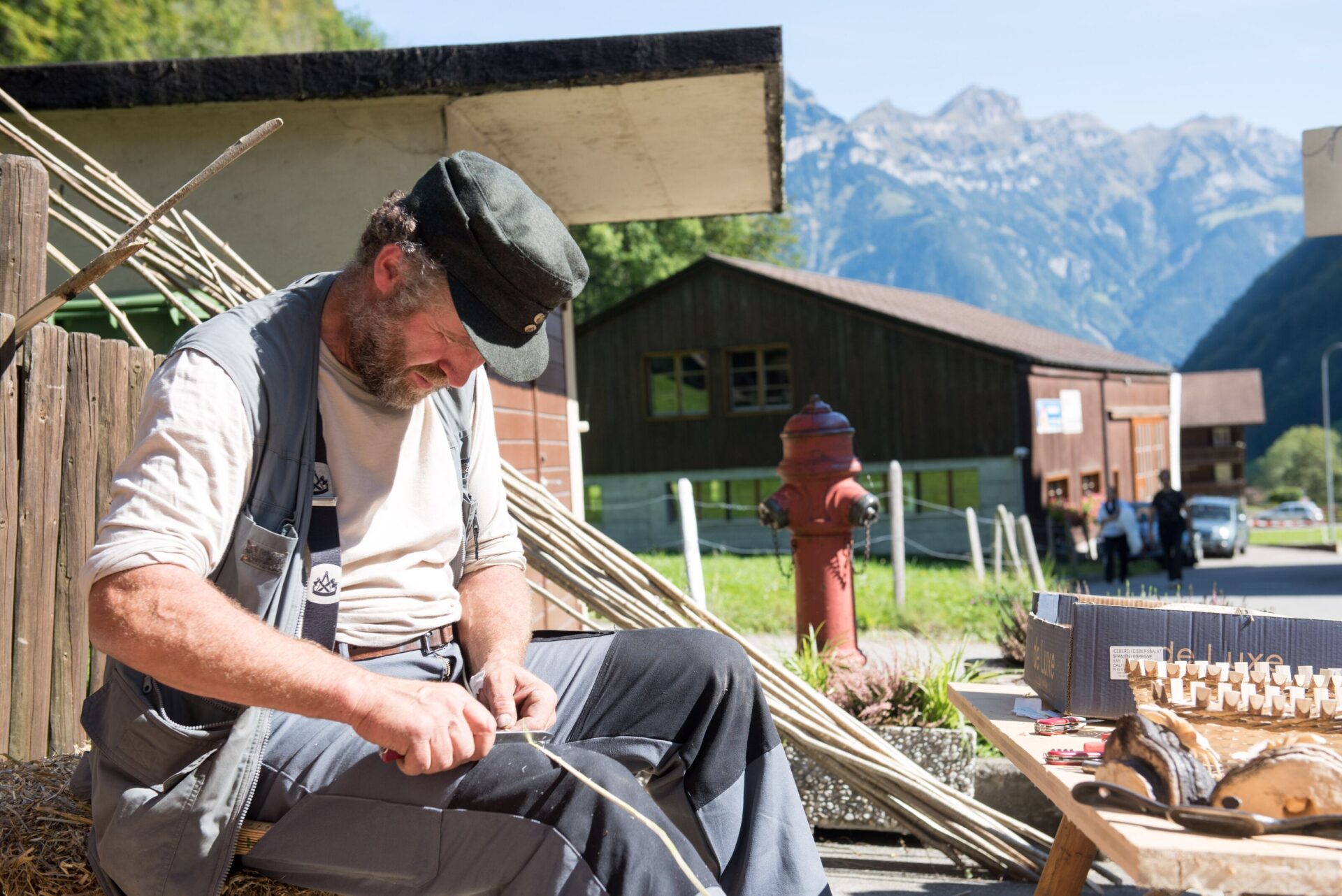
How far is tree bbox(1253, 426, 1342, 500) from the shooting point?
260 feet

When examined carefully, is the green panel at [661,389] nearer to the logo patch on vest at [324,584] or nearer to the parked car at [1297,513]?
the logo patch on vest at [324,584]

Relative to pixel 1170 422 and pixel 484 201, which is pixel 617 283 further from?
pixel 484 201

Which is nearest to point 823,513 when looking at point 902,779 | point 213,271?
point 902,779

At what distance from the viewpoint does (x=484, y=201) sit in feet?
6.11

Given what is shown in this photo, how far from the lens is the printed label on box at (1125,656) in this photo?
Answer: 87.8 inches

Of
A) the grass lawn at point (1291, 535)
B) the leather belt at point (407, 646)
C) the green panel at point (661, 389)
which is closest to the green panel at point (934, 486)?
the green panel at point (661, 389)

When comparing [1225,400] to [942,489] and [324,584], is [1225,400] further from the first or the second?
[324,584]

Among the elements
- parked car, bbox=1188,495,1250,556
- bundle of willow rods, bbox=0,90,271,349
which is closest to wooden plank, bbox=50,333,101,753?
bundle of willow rods, bbox=0,90,271,349

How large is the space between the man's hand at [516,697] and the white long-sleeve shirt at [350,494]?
212 millimetres

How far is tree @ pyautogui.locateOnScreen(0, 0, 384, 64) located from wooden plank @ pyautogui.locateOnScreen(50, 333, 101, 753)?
11.1m

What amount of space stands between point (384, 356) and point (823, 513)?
9.31 feet

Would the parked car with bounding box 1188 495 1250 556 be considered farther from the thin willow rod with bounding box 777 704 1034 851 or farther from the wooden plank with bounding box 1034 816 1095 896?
the wooden plank with bounding box 1034 816 1095 896

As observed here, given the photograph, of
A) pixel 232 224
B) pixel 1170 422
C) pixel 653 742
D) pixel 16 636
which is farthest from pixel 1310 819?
pixel 1170 422

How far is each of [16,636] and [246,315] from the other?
127 centimetres
